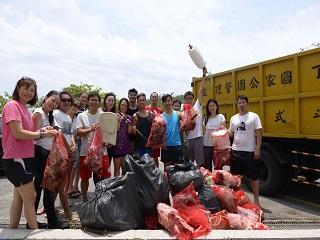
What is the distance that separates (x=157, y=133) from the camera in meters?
5.56

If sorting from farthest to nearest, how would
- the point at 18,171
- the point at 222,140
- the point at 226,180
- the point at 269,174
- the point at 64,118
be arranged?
the point at 269,174
the point at 222,140
the point at 64,118
the point at 226,180
the point at 18,171

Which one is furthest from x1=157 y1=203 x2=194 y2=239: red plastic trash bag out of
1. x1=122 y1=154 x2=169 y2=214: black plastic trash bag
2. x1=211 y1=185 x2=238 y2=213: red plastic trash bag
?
x1=211 y1=185 x2=238 y2=213: red plastic trash bag

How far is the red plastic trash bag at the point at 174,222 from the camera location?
364cm

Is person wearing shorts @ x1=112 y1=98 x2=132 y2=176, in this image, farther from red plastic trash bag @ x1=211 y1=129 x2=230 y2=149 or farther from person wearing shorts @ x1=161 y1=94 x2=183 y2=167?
red plastic trash bag @ x1=211 y1=129 x2=230 y2=149

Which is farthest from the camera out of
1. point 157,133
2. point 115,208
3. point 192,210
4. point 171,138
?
point 171,138

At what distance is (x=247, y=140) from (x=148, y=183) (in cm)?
194

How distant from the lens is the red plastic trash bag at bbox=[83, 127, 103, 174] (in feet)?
15.7

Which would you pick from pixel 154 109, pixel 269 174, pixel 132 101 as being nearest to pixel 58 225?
pixel 132 101

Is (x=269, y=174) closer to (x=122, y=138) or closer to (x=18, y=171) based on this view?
(x=122, y=138)

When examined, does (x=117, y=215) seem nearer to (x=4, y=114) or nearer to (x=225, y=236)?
(x=225, y=236)

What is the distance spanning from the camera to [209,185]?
4.66 meters

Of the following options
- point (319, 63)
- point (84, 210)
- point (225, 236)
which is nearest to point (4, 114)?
point (84, 210)

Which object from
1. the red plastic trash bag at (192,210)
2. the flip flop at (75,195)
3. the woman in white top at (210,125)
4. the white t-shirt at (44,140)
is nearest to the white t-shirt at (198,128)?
the woman in white top at (210,125)

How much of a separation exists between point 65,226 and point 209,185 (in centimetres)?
177
